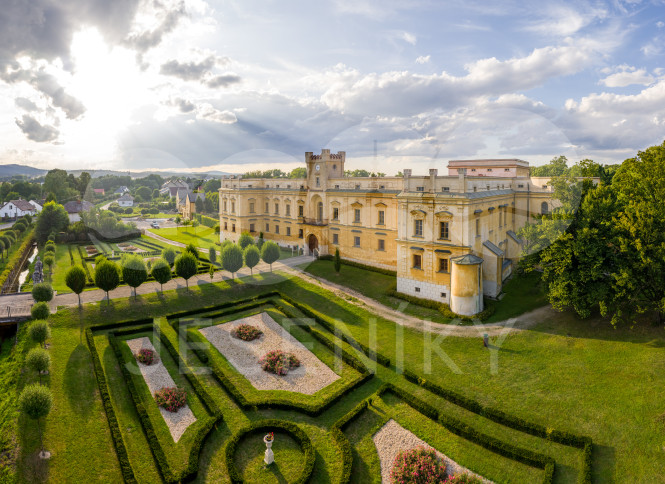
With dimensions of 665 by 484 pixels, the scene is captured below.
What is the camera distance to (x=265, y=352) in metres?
26.1

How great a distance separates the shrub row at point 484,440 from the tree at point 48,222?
58.8m

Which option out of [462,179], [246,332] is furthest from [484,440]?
[462,179]

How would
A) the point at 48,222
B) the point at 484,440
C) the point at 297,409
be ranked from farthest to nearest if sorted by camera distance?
the point at 48,222 < the point at 297,409 < the point at 484,440

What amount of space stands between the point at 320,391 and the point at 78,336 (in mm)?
17266

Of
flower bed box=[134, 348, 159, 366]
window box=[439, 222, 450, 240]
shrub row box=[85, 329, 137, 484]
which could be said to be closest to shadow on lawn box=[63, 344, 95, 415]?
shrub row box=[85, 329, 137, 484]

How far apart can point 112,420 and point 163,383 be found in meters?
3.84

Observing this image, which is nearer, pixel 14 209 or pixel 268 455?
pixel 268 455

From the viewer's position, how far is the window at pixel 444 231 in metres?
32.5

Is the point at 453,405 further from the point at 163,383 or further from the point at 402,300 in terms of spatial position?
the point at 163,383

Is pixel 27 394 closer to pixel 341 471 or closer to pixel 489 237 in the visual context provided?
pixel 341 471

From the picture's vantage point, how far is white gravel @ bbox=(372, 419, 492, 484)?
1680 centimetres

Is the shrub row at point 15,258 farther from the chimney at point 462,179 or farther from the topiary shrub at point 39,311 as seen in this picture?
the chimney at point 462,179

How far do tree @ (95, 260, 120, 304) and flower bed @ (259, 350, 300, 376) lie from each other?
14791 millimetres

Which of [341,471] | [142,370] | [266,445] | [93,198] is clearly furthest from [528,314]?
[93,198]
